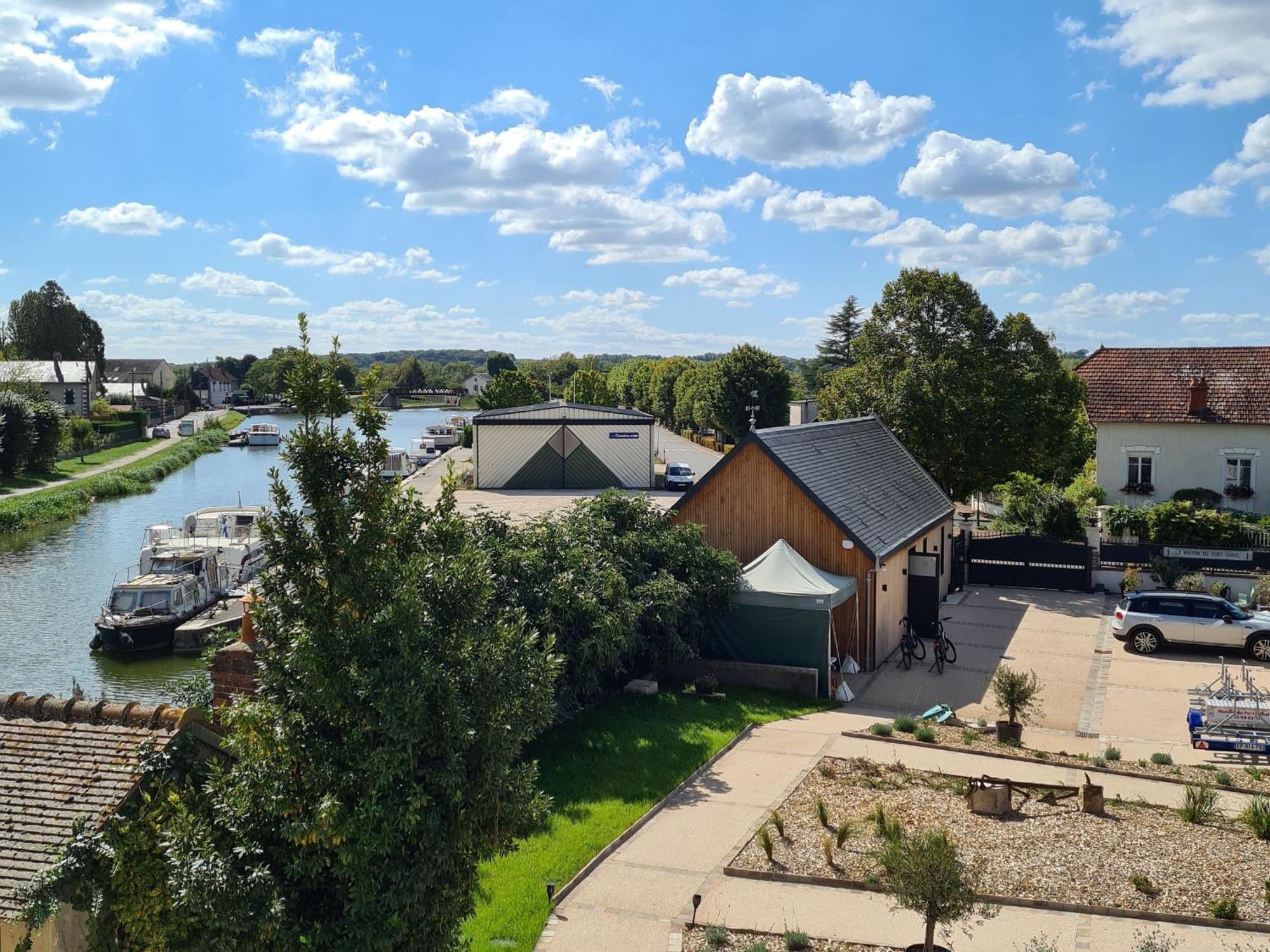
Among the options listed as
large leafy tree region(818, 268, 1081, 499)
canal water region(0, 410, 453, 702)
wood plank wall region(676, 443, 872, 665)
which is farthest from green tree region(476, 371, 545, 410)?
wood plank wall region(676, 443, 872, 665)

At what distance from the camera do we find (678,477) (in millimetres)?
51344

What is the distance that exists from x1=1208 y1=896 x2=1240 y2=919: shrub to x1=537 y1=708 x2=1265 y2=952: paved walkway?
0.65ft

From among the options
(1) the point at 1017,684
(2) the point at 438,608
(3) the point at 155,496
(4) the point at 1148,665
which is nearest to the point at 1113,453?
(4) the point at 1148,665

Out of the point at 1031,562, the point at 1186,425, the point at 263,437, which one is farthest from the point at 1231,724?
the point at 263,437

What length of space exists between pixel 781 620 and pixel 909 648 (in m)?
3.67

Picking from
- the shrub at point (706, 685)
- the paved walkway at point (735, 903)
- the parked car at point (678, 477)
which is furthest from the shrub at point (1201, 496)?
the paved walkway at point (735, 903)

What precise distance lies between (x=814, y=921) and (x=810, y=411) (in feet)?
76.7

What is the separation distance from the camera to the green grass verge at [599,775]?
10734mm

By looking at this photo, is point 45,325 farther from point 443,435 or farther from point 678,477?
point 678,477

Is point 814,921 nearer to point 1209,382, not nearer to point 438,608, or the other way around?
point 438,608

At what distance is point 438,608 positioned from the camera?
26.5 feet

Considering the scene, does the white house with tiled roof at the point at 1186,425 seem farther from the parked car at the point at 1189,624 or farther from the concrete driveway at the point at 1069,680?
the parked car at the point at 1189,624

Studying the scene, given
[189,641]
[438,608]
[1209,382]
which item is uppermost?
[1209,382]

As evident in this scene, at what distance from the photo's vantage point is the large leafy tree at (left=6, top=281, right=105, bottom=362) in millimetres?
105375
